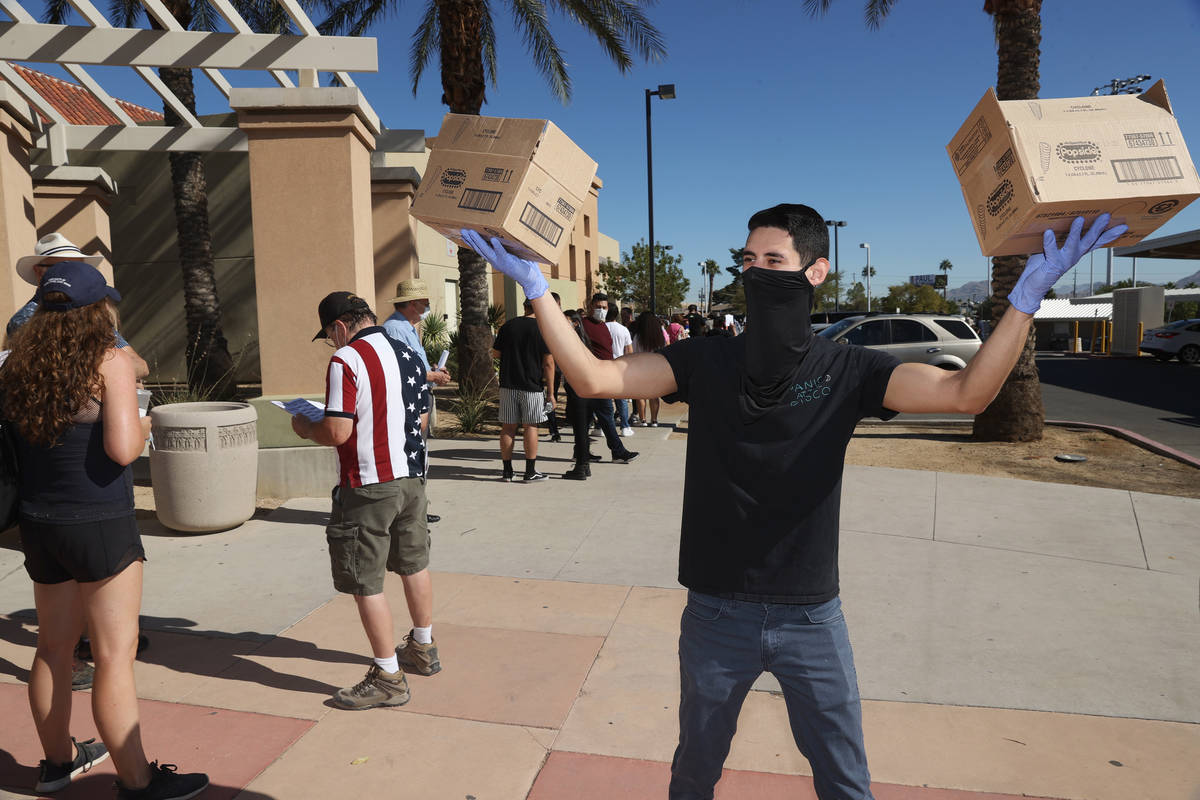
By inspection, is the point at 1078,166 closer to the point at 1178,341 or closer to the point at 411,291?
the point at 411,291

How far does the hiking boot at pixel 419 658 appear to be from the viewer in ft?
13.4

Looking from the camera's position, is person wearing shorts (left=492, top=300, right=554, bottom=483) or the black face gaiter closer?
the black face gaiter

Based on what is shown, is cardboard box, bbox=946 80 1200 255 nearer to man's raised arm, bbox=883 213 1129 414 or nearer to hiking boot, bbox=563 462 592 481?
man's raised arm, bbox=883 213 1129 414

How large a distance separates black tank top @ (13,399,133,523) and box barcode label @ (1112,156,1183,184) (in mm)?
3231

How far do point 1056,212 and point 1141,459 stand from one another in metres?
9.36

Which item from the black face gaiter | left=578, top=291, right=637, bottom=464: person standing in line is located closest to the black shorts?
the black face gaiter

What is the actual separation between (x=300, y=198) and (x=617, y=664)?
18.9ft

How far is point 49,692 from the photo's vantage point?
2986 mm

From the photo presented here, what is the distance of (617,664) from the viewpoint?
13.9 feet

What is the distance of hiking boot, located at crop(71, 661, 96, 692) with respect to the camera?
399 cm

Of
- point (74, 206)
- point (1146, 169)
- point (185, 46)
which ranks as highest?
point (185, 46)

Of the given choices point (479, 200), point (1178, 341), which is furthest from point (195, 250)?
point (1178, 341)

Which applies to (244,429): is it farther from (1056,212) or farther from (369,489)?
(1056,212)

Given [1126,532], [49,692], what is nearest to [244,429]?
[49,692]
